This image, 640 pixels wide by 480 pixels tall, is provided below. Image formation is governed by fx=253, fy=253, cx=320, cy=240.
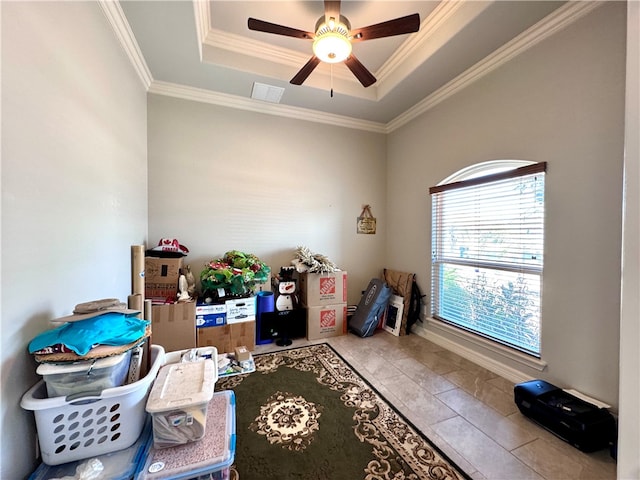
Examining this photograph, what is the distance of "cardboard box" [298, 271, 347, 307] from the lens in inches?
127

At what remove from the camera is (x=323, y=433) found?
1664mm

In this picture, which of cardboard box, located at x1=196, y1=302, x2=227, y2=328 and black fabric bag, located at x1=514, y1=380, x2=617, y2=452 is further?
cardboard box, located at x1=196, y1=302, x2=227, y2=328

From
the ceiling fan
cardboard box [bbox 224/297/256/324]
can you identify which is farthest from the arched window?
cardboard box [bbox 224/297/256/324]

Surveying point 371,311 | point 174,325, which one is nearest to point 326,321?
point 371,311

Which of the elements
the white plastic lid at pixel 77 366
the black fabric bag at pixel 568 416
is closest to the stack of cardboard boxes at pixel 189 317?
the white plastic lid at pixel 77 366

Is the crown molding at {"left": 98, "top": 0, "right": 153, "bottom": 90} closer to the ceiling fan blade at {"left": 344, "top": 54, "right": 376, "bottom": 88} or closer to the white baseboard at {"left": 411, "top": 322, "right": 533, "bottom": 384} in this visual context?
the ceiling fan blade at {"left": 344, "top": 54, "right": 376, "bottom": 88}

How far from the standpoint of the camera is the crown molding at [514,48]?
185cm

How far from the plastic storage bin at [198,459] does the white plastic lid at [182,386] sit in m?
0.19

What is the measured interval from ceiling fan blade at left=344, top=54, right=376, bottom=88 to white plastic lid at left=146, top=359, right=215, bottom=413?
98.7 inches

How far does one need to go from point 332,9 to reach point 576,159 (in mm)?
2099

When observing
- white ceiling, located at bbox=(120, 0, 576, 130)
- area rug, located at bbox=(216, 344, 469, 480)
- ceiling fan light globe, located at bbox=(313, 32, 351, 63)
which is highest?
white ceiling, located at bbox=(120, 0, 576, 130)

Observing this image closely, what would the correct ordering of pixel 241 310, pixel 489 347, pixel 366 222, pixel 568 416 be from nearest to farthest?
pixel 568 416, pixel 489 347, pixel 241 310, pixel 366 222

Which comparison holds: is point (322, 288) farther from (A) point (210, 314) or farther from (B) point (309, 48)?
(B) point (309, 48)

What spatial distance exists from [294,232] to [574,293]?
2834 millimetres
